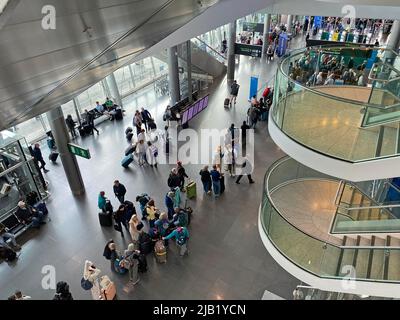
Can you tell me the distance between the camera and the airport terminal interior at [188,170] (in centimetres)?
425

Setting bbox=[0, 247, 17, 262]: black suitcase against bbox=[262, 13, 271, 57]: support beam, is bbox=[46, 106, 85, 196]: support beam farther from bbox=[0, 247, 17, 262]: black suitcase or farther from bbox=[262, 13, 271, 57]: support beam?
bbox=[262, 13, 271, 57]: support beam

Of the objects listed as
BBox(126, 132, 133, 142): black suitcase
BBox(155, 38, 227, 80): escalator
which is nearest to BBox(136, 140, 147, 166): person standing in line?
BBox(126, 132, 133, 142): black suitcase

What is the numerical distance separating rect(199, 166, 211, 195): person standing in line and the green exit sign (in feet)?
11.8

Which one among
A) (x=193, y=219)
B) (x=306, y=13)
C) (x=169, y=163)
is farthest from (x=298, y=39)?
(x=193, y=219)

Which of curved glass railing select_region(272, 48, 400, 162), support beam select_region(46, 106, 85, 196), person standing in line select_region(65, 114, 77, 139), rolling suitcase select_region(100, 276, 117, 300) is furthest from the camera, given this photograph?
person standing in line select_region(65, 114, 77, 139)

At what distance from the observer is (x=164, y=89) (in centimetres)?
1888

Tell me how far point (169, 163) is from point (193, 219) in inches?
129

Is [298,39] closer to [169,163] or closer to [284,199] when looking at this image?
[169,163]

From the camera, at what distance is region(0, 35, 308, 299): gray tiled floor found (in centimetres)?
807

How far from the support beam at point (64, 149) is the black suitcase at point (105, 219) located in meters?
1.91

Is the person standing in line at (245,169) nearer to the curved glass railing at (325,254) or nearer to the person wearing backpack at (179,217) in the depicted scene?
the person wearing backpack at (179,217)

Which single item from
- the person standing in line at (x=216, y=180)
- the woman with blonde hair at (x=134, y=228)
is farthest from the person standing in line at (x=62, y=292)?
the person standing in line at (x=216, y=180)
